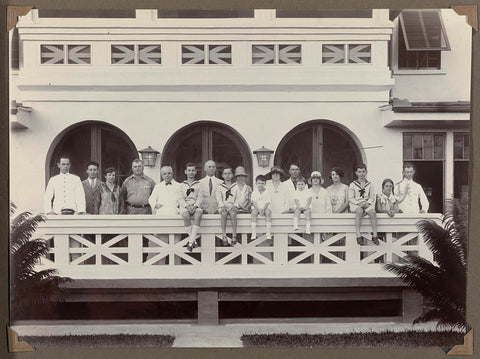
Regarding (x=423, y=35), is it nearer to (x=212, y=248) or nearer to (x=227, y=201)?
(x=227, y=201)

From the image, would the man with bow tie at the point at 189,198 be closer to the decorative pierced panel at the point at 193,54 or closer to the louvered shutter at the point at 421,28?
the decorative pierced panel at the point at 193,54

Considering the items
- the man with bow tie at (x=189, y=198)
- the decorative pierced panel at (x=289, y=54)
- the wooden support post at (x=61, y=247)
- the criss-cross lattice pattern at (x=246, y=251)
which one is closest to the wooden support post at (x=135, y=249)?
the man with bow tie at (x=189, y=198)

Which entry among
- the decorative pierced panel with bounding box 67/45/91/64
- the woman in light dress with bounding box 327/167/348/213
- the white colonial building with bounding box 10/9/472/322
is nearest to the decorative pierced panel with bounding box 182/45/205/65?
the white colonial building with bounding box 10/9/472/322

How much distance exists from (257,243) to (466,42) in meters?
2.56

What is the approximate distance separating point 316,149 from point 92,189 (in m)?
2.03

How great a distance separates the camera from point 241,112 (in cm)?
470

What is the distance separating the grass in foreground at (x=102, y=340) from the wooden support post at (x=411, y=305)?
2.13 metres

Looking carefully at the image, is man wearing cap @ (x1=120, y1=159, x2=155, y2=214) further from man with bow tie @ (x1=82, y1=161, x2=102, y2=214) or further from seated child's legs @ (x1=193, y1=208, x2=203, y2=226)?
seated child's legs @ (x1=193, y1=208, x2=203, y2=226)

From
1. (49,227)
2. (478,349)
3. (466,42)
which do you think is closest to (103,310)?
(49,227)

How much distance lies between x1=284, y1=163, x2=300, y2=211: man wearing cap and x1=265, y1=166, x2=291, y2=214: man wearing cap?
2 centimetres

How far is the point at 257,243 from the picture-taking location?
15.5 feet

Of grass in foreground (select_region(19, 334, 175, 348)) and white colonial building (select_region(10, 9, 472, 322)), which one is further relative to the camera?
grass in foreground (select_region(19, 334, 175, 348))

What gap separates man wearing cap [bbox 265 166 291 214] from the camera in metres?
4.73

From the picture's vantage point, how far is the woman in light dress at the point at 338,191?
475 centimetres
